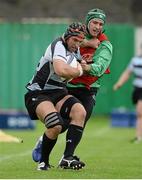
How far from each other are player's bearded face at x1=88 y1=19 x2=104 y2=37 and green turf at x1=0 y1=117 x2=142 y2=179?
1.73 m

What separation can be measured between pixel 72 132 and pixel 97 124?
13.7m

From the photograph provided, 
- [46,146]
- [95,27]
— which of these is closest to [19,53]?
[95,27]

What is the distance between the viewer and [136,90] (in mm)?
18172

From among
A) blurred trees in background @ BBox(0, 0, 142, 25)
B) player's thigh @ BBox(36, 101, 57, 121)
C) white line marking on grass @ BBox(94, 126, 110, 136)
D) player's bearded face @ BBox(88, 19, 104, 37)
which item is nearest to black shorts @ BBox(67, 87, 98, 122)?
player's bearded face @ BBox(88, 19, 104, 37)

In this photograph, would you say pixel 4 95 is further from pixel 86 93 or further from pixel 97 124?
pixel 86 93

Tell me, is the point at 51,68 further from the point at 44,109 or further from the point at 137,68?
the point at 137,68

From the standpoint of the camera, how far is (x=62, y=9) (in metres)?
29.4

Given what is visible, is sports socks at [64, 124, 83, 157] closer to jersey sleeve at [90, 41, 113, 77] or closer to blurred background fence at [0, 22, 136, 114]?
jersey sleeve at [90, 41, 113, 77]

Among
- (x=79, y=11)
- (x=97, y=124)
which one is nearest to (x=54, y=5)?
(x=79, y=11)

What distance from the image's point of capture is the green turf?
10523 mm

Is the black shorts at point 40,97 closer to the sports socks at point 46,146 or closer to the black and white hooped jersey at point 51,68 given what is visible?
the black and white hooped jersey at point 51,68

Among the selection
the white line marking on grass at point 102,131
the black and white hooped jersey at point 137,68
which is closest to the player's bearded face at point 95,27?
the black and white hooped jersey at point 137,68

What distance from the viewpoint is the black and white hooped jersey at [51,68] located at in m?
10.8

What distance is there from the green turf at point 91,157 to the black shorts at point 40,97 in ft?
2.58
